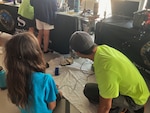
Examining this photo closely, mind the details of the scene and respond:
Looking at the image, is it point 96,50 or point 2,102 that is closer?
point 96,50

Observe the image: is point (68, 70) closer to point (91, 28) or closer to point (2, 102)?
point (91, 28)

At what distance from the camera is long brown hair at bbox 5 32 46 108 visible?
1.06 m

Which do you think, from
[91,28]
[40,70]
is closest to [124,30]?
[91,28]

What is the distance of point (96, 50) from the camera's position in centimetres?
127

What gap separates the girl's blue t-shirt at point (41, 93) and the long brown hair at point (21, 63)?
0.12 feet

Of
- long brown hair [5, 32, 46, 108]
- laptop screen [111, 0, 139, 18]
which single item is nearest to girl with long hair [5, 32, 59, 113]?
long brown hair [5, 32, 46, 108]

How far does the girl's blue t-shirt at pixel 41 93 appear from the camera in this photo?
1166 millimetres

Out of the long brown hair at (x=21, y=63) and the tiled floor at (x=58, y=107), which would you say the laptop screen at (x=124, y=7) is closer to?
the tiled floor at (x=58, y=107)

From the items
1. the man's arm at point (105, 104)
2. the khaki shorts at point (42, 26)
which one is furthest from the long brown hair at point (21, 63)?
the khaki shorts at point (42, 26)

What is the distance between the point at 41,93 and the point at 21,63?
277 millimetres

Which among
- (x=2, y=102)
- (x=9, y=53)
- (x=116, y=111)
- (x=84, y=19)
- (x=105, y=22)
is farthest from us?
(x=84, y=19)

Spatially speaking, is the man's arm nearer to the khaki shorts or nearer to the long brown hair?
the long brown hair

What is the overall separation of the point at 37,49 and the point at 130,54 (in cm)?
132

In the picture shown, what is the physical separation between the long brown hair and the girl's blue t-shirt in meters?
0.04
